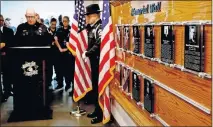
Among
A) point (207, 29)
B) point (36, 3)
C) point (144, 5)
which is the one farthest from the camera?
point (36, 3)

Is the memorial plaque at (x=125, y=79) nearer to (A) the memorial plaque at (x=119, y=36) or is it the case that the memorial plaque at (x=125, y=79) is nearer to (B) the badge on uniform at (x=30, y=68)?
(A) the memorial plaque at (x=119, y=36)

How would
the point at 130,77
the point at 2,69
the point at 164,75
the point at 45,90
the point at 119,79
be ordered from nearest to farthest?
the point at 164,75
the point at 130,77
the point at 119,79
the point at 45,90
the point at 2,69

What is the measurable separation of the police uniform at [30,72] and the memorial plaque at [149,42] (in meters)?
2.65

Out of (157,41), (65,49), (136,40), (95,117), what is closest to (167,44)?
(157,41)

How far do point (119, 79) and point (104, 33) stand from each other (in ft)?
2.29

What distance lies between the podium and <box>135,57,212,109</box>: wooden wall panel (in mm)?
2663

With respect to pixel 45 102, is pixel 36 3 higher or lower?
higher

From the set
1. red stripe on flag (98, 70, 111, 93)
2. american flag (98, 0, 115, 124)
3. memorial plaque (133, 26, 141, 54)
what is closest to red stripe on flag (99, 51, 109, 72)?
american flag (98, 0, 115, 124)

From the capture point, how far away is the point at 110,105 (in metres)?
4.84

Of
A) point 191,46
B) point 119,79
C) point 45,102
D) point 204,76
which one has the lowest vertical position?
point 45,102

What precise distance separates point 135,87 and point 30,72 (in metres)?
2.33

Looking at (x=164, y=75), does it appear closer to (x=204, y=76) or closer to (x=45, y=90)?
(x=204, y=76)

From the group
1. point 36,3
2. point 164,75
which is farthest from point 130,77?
point 36,3

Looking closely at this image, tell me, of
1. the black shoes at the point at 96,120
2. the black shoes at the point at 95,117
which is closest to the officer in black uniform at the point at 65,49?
the black shoes at the point at 95,117
